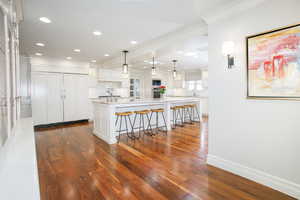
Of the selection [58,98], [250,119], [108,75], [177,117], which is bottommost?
[177,117]

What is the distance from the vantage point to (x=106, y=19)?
2.70 meters

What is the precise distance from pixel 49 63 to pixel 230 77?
6.02 m

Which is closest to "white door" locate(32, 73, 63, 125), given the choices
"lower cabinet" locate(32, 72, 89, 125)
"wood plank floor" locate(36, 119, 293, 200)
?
"lower cabinet" locate(32, 72, 89, 125)

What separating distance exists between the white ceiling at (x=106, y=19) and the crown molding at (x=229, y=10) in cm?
7

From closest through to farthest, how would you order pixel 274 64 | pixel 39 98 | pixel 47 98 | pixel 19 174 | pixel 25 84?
pixel 19 174, pixel 274 64, pixel 25 84, pixel 39 98, pixel 47 98

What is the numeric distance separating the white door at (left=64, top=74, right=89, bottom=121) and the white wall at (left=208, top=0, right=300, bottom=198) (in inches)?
210

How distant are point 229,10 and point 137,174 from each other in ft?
→ 8.83

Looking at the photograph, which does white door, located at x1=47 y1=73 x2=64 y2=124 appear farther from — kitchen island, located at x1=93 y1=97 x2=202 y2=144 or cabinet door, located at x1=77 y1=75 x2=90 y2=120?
kitchen island, located at x1=93 y1=97 x2=202 y2=144

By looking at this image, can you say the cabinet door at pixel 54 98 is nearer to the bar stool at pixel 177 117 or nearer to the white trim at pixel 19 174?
the bar stool at pixel 177 117

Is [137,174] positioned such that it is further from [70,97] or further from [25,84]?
[25,84]

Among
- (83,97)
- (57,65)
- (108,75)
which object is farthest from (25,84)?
(108,75)

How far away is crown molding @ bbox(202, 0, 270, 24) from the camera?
1.97 metres

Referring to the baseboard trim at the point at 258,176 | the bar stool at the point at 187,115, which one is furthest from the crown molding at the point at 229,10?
the bar stool at the point at 187,115

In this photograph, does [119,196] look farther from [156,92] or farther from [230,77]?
[156,92]
